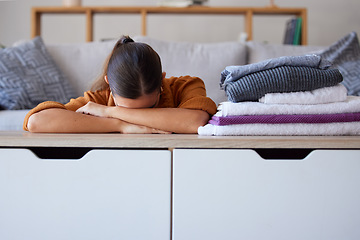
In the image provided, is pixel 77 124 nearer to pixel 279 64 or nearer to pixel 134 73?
pixel 134 73

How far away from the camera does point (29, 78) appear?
1.65 m

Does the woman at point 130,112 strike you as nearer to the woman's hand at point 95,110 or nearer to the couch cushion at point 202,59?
the woman's hand at point 95,110

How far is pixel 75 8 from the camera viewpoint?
2.35 m

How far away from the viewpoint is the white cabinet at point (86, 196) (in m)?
0.63

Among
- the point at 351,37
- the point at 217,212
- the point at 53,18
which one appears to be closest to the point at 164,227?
the point at 217,212

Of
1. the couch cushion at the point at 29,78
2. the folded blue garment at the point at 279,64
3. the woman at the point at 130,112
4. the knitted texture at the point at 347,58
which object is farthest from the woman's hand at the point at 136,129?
the knitted texture at the point at 347,58

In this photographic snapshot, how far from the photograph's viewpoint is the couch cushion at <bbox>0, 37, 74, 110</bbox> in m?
1.60

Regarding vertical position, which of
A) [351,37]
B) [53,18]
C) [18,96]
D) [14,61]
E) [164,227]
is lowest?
[164,227]

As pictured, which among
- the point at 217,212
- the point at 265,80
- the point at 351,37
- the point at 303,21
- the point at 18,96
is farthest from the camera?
the point at 303,21

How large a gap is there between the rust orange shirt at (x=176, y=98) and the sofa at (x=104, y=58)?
66 cm

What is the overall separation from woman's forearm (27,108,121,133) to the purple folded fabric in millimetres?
255

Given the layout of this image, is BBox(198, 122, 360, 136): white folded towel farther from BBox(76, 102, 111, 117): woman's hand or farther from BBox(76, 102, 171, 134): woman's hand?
BBox(76, 102, 111, 117): woman's hand

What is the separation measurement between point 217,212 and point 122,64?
399 mm

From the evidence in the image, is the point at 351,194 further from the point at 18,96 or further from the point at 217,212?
the point at 18,96
